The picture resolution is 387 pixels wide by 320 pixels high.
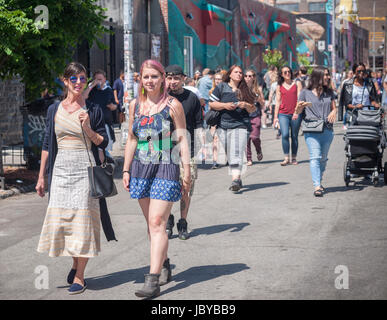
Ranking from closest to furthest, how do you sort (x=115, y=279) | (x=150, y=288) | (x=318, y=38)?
1. (x=150, y=288)
2. (x=115, y=279)
3. (x=318, y=38)

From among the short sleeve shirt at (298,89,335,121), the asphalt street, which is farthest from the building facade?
the short sleeve shirt at (298,89,335,121)

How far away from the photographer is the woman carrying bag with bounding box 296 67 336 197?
10289mm

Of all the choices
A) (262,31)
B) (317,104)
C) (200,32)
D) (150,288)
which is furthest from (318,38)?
(150,288)

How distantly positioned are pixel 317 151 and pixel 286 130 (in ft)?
12.3

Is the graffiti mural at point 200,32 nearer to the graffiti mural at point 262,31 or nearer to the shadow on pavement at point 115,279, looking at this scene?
the graffiti mural at point 262,31

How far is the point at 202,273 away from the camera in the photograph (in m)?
6.27

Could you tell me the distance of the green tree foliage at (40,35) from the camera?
10.7 meters

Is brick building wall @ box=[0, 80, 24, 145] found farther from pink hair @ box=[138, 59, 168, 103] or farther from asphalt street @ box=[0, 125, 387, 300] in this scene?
pink hair @ box=[138, 59, 168, 103]

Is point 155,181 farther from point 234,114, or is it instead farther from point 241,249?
point 234,114

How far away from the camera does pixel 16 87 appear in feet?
61.3

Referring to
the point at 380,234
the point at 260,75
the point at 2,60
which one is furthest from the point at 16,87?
the point at 260,75

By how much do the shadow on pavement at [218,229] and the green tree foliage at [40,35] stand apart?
425 cm

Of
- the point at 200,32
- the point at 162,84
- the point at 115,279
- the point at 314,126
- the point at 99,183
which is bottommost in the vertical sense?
the point at 115,279

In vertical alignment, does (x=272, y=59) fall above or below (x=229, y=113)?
above
